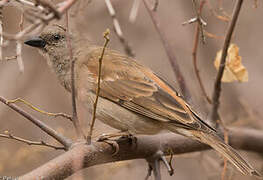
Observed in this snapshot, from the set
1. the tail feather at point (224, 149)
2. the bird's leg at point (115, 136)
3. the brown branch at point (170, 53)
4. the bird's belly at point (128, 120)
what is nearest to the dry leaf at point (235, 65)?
the brown branch at point (170, 53)

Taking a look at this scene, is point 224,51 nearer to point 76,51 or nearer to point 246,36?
point 76,51

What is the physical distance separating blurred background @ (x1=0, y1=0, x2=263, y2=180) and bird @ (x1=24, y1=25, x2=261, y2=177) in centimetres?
45

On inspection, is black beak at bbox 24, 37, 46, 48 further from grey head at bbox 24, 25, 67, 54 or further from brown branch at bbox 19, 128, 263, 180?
brown branch at bbox 19, 128, 263, 180

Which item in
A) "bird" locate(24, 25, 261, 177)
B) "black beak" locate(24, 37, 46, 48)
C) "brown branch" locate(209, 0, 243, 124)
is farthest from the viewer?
"black beak" locate(24, 37, 46, 48)

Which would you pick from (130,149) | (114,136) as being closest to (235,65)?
(130,149)

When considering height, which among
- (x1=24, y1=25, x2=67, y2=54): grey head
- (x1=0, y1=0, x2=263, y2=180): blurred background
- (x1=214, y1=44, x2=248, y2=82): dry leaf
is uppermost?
(x1=24, y1=25, x2=67, y2=54): grey head

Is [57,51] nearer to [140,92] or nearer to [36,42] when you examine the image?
[36,42]

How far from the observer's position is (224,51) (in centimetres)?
364

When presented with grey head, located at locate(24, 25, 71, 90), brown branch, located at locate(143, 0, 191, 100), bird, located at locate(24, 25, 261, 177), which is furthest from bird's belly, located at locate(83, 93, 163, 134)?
brown branch, located at locate(143, 0, 191, 100)

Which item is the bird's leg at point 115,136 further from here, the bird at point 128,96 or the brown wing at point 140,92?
the brown wing at point 140,92

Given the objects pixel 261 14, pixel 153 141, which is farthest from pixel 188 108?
pixel 261 14

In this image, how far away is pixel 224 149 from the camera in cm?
341

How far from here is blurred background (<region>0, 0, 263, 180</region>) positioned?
4863 mm

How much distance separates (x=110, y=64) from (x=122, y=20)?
2.76 metres
